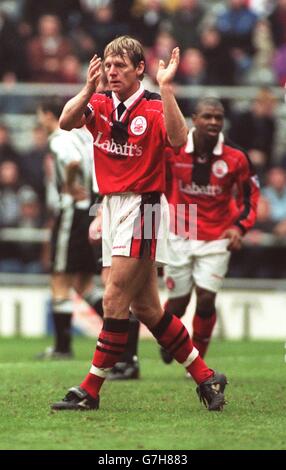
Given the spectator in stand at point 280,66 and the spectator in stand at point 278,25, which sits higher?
the spectator in stand at point 278,25

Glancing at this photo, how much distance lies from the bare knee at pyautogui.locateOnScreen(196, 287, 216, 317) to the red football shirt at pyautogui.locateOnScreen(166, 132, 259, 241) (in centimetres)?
49

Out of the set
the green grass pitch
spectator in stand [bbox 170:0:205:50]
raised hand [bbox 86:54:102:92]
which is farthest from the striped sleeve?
spectator in stand [bbox 170:0:205:50]

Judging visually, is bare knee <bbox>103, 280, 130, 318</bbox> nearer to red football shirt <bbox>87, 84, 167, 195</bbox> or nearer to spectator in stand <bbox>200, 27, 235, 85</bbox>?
red football shirt <bbox>87, 84, 167, 195</bbox>

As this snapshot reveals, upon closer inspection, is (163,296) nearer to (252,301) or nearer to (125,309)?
(252,301)

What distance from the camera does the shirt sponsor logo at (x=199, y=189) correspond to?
11.1 m

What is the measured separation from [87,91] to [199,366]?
1.94m

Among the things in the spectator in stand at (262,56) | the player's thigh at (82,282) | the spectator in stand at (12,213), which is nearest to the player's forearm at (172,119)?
the player's thigh at (82,282)

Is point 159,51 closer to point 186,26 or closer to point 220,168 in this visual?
point 186,26

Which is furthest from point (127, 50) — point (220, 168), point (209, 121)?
point (220, 168)

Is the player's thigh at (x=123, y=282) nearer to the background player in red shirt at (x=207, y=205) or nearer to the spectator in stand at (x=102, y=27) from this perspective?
the background player in red shirt at (x=207, y=205)

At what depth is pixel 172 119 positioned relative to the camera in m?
7.80

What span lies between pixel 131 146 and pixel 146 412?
1.68 m
